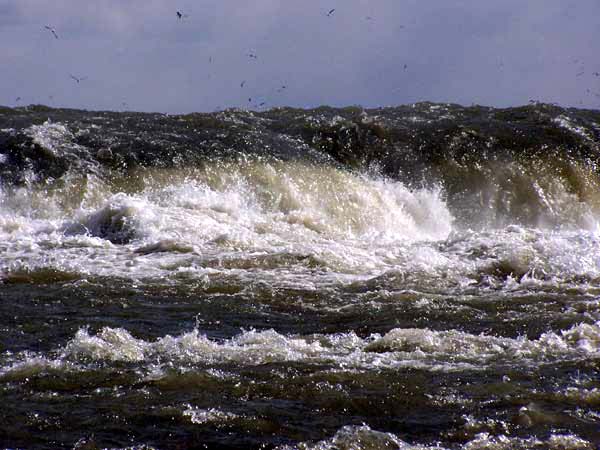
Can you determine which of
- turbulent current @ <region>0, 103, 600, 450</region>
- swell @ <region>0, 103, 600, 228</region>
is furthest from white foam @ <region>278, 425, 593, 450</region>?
swell @ <region>0, 103, 600, 228</region>

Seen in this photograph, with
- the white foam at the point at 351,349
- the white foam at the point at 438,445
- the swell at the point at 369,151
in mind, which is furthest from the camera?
the swell at the point at 369,151

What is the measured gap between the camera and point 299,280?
9781 millimetres

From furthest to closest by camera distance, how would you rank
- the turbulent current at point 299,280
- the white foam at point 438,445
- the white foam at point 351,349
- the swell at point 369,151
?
the swell at point 369,151 → the white foam at point 351,349 → the turbulent current at point 299,280 → the white foam at point 438,445

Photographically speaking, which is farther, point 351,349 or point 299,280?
point 299,280

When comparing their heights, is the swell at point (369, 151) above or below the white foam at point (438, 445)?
above

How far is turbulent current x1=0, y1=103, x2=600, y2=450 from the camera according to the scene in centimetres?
512

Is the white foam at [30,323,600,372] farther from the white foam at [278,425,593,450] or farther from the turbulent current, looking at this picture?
the white foam at [278,425,593,450]

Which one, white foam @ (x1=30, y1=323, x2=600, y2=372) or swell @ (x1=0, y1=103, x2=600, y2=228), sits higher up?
swell @ (x1=0, y1=103, x2=600, y2=228)

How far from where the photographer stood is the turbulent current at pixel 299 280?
5125 millimetres

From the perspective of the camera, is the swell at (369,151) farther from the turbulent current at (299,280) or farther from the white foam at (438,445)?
the white foam at (438,445)

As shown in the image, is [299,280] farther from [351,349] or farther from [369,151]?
[369,151]

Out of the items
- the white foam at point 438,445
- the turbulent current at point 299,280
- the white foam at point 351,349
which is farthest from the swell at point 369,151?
the white foam at point 438,445

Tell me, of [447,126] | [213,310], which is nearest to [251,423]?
[213,310]

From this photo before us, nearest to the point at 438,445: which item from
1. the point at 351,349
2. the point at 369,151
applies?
the point at 351,349
